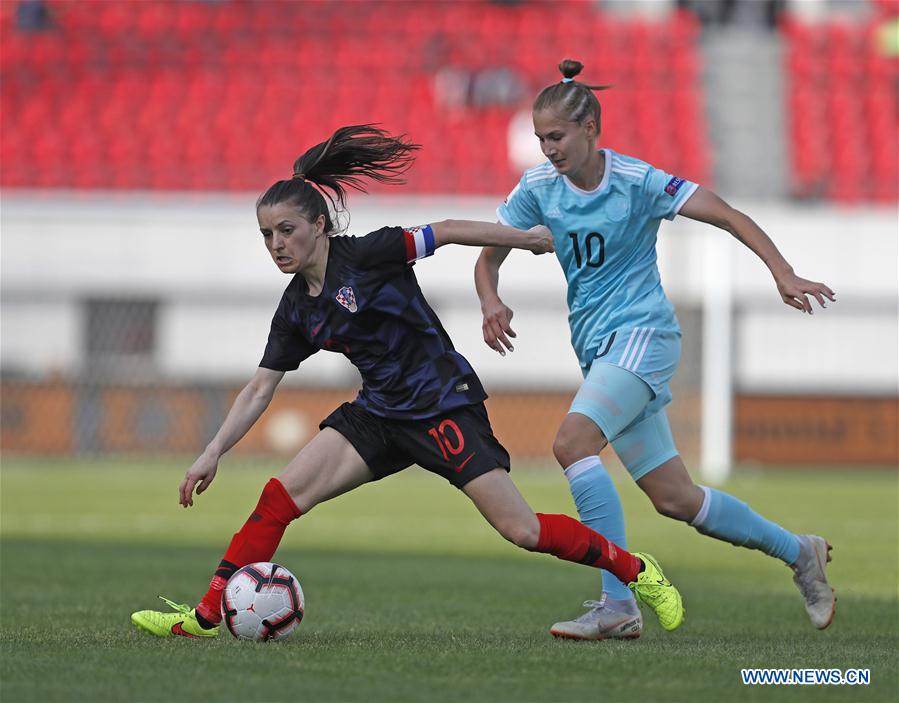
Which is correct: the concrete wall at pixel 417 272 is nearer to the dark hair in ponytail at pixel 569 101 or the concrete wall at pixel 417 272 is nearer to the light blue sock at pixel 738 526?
the light blue sock at pixel 738 526

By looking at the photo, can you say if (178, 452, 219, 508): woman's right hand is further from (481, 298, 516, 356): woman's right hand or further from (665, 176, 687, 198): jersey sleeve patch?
(665, 176, 687, 198): jersey sleeve patch

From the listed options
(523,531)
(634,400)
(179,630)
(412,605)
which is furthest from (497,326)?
(412,605)

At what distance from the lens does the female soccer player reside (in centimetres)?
555

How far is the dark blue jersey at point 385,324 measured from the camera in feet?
18.2

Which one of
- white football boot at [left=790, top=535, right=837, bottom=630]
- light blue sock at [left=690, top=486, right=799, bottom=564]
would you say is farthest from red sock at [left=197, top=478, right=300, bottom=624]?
white football boot at [left=790, top=535, right=837, bottom=630]

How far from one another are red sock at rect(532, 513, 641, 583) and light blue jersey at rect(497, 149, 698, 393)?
70 cm

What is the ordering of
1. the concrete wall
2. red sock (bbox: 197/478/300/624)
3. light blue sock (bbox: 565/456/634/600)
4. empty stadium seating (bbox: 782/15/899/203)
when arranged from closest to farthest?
1. red sock (bbox: 197/478/300/624)
2. light blue sock (bbox: 565/456/634/600)
3. the concrete wall
4. empty stadium seating (bbox: 782/15/899/203)

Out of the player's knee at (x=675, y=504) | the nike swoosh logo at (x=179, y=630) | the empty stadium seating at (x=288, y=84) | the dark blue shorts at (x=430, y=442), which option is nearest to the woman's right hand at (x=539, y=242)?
the dark blue shorts at (x=430, y=442)

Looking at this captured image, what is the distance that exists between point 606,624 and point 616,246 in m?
1.51

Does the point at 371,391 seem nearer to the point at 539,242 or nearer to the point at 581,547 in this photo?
the point at 539,242

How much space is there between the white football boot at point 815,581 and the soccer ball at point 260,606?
2.16 metres

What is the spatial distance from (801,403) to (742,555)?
7.90 m

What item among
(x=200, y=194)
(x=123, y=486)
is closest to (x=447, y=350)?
(x=123, y=486)

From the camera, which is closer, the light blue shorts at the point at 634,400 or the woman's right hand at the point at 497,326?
the woman's right hand at the point at 497,326
